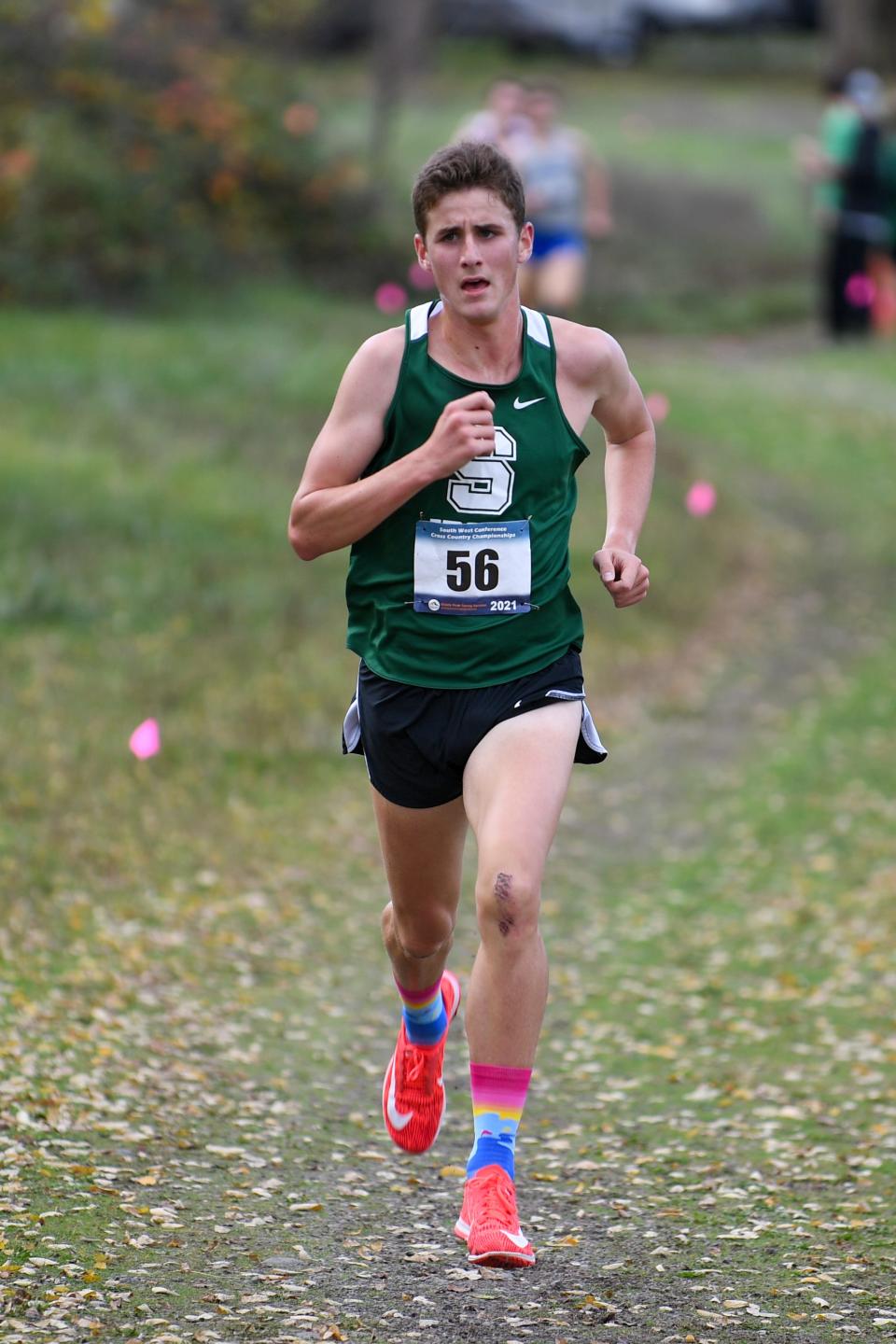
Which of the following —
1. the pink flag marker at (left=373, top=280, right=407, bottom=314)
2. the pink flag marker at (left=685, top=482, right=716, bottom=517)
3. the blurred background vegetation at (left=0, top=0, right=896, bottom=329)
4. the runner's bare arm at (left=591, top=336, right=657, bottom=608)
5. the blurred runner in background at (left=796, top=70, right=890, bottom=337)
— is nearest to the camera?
the runner's bare arm at (left=591, top=336, right=657, bottom=608)

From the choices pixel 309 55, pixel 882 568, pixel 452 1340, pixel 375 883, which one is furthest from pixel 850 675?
pixel 309 55

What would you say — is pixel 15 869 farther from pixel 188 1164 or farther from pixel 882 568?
pixel 882 568

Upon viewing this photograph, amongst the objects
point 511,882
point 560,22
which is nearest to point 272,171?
point 511,882

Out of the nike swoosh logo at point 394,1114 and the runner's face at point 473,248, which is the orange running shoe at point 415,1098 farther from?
the runner's face at point 473,248

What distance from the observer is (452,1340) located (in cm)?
425

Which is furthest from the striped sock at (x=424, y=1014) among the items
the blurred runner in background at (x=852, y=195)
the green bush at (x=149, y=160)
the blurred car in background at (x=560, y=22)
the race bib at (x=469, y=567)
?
the blurred car in background at (x=560, y=22)

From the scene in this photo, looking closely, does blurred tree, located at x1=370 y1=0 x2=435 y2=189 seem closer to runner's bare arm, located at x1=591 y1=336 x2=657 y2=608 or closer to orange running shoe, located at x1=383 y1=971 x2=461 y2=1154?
runner's bare arm, located at x1=591 y1=336 x2=657 y2=608

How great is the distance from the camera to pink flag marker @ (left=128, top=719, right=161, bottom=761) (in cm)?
924

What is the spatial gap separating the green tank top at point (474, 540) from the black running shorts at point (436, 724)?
0.04 meters

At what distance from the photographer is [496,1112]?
4.23m

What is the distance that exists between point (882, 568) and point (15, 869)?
874 centimetres

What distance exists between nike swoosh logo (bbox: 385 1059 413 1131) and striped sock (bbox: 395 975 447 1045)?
0.48 feet

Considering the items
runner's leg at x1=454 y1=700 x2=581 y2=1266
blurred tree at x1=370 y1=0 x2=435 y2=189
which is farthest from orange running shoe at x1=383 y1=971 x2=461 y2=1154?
blurred tree at x1=370 y1=0 x2=435 y2=189

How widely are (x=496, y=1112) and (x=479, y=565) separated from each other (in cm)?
120
